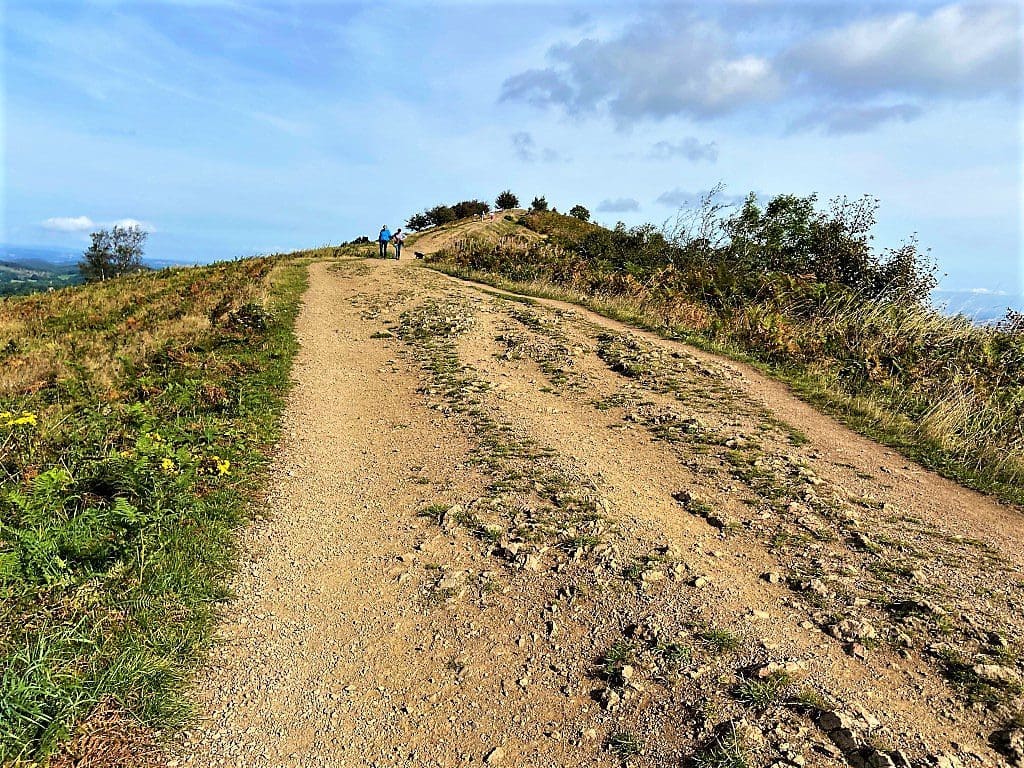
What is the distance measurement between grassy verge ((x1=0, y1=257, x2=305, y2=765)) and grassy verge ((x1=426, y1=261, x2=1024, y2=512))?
783 cm

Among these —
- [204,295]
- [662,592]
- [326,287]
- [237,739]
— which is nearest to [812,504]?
[662,592]

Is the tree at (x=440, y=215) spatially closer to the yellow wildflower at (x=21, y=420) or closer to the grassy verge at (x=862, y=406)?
the grassy verge at (x=862, y=406)

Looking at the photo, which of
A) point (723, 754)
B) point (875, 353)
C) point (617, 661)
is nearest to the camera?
point (723, 754)

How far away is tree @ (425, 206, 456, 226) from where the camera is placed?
45.6m

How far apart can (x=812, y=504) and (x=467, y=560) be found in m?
3.48

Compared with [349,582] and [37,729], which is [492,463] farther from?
[37,729]

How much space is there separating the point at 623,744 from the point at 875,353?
10673 millimetres

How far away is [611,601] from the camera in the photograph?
4.53m

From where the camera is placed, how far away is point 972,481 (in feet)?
22.9

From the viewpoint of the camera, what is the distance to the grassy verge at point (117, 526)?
3348 mm

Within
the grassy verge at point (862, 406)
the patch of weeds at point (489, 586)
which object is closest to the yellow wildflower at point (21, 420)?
the patch of weeds at point (489, 586)

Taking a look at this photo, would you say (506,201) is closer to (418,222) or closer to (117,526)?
(418,222)

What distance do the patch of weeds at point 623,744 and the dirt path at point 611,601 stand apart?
13mm

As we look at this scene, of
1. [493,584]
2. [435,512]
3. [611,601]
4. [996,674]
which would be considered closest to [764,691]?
[611,601]
